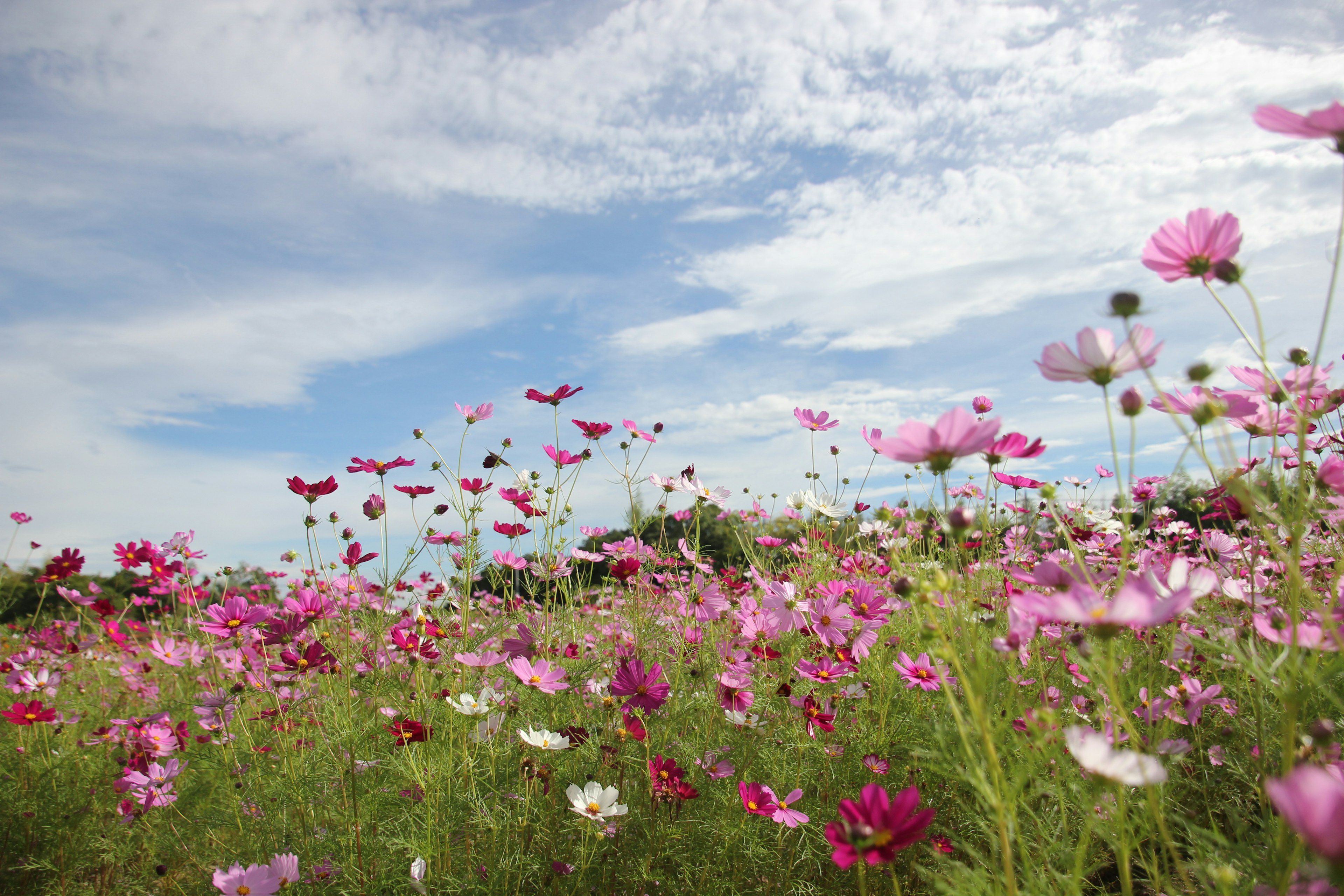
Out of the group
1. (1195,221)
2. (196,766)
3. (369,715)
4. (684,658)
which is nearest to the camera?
(1195,221)

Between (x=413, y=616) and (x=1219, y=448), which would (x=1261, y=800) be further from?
(x=413, y=616)

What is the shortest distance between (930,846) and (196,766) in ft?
9.25

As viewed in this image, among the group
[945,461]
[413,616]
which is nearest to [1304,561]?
[945,461]

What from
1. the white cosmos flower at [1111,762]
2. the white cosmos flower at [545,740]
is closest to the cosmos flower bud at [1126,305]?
the white cosmos flower at [1111,762]

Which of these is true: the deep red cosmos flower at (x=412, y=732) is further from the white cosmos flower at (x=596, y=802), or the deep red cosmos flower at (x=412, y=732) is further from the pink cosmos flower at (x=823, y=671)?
the pink cosmos flower at (x=823, y=671)

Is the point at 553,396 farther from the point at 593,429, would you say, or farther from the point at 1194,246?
the point at 1194,246

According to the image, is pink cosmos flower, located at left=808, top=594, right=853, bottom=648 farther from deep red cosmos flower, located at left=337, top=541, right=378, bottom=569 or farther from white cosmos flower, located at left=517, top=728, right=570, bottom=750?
deep red cosmos flower, located at left=337, top=541, right=378, bottom=569

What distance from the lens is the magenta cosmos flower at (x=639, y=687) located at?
1465mm

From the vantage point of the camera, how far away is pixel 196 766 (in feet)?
8.91

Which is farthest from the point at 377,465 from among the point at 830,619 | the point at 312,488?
the point at 830,619

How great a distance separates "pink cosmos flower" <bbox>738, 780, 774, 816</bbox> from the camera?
131cm

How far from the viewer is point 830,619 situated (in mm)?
1553

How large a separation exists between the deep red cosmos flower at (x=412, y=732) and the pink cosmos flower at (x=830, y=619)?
0.90 meters

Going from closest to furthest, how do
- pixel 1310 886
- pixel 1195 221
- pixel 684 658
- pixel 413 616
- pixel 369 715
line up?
pixel 1310 886 < pixel 1195 221 < pixel 684 658 < pixel 369 715 < pixel 413 616
